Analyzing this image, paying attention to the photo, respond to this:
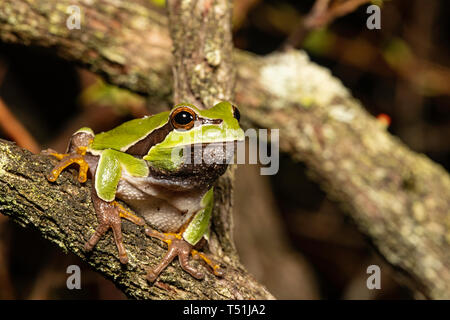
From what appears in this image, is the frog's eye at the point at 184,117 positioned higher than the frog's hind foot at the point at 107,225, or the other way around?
the frog's eye at the point at 184,117

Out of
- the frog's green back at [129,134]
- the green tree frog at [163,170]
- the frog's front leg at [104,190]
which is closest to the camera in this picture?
the frog's front leg at [104,190]

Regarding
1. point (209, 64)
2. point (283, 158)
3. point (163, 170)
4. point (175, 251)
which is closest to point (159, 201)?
point (163, 170)

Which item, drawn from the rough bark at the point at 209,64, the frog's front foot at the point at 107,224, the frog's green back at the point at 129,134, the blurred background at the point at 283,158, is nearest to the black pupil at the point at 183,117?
the frog's green back at the point at 129,134

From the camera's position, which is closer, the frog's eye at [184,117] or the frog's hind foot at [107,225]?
the frog's hind foot at [107,225]

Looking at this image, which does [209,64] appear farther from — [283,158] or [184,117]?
[283,158]

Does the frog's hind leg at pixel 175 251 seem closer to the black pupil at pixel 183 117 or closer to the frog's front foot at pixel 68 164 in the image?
the frog's front foot at pixel 68 164

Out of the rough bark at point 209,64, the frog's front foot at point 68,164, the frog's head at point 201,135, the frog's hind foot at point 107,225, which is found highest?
the rough bark at point 209,64

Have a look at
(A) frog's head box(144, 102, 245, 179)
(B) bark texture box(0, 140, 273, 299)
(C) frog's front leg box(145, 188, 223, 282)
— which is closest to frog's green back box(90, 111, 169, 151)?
(A) frog's head box(144, 102, 245, 179)
